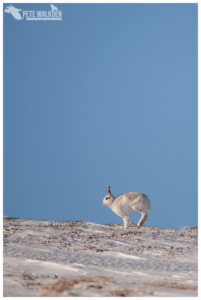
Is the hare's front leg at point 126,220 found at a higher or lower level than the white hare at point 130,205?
lower

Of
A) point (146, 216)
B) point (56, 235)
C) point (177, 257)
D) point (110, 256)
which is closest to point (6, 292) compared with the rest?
point (110, 256)

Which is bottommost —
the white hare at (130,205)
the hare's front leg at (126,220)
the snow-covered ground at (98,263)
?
the snow-covered ground at (98,263)

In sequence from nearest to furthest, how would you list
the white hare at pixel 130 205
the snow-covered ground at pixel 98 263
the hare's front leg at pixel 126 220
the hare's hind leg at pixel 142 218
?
the snow-covered ground at pixel 98 263 → the white hare at pixel 130 205 → the hare's hind leg at pixel 142 218 → the hare's front leg at pixel 126 220

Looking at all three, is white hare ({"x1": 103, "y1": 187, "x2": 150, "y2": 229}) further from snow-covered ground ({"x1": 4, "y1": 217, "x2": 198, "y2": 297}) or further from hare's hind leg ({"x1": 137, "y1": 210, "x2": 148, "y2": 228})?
snow-covered ground ({"x1": 4, "y1": 217, "x2": 198, "y2": 297})

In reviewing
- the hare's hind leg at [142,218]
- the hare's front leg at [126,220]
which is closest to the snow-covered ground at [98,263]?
the hare's front leg at [126,220]

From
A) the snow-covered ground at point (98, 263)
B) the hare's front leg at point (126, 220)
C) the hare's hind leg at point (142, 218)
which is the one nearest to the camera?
the snow-covered ground at point (98, 263)

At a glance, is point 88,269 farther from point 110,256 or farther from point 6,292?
point 6,292

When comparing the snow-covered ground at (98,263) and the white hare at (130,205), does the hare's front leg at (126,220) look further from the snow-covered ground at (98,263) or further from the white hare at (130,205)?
the snow-covered ground at (98,263)
